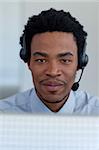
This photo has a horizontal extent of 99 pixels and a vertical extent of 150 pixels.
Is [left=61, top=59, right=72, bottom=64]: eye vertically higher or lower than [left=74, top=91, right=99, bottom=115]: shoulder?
higher

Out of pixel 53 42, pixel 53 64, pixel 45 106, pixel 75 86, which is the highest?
pixel 53 42

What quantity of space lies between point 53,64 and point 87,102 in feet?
0.89

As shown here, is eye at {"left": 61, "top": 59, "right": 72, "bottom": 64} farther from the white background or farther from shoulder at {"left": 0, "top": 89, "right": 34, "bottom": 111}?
shoulder at {"left": 0, "top": 89, "right": 34, "bottom": 111}

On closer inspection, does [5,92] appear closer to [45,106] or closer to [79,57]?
[45,106]

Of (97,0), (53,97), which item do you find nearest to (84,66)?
(53,97)

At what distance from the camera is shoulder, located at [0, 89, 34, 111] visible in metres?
1.54

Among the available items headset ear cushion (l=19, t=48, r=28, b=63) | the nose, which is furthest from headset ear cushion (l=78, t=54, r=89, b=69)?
headset ear cushion (l=19, t=48, r=28, b=63)

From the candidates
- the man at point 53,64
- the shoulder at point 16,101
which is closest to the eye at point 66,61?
the man at point 53,64

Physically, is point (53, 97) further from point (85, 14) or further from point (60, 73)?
point (85, 14)

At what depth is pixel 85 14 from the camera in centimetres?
152

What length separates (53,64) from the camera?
150 cm

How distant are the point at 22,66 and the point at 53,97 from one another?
0.75 feet

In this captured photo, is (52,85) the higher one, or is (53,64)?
(53,64)

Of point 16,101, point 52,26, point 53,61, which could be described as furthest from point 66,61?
point 16,101
